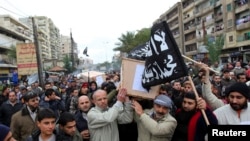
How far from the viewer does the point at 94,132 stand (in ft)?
13.3

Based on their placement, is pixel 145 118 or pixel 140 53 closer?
pixel 145 118

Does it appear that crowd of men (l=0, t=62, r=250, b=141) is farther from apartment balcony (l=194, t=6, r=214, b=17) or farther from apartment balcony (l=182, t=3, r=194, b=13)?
apartment balcony (l=182, t=3, r=194, b=13)

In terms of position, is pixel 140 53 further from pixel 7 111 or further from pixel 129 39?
pixel 129 39

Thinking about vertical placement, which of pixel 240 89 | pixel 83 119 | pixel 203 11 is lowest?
pixel 83 119

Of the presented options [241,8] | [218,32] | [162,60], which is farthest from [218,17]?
[162,60]

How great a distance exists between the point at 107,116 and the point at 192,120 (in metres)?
0.97

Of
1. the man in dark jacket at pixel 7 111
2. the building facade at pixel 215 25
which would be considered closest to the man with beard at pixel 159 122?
the man in dark jacket at pixel 7 111

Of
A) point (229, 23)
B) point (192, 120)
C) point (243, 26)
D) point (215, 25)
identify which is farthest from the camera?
point (215, 25)

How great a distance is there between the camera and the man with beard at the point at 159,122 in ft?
12.0

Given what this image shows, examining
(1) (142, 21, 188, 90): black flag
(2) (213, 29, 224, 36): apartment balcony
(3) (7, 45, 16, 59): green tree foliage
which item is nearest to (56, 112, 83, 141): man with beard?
(1) (142, 21, 188, 90): black flag

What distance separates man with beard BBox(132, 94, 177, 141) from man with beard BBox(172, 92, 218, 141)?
14cm

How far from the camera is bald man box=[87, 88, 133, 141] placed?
3.87 m

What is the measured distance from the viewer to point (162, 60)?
153 inches

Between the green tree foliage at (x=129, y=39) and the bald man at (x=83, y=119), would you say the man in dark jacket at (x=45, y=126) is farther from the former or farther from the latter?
the green tree foliage at (x=129, y=39)
